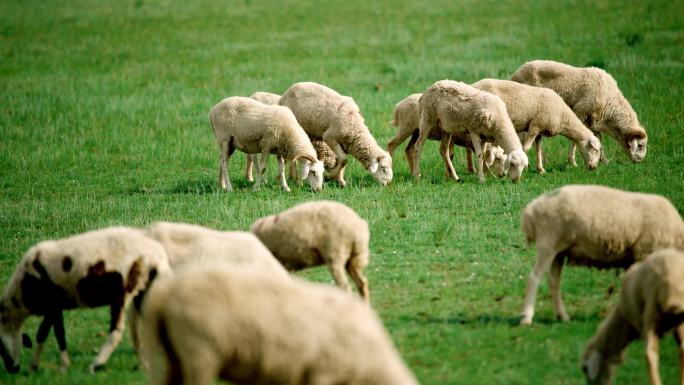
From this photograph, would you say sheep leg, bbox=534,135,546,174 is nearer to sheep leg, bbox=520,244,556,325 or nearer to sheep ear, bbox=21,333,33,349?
sheep leg, bbox=520,244,556,325

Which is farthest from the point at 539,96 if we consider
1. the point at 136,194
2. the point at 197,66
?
the point at 197,66

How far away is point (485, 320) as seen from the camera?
9.63 meters

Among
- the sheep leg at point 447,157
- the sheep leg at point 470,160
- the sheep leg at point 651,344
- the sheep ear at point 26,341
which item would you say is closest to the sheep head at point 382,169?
the sheep leg at point 447,157

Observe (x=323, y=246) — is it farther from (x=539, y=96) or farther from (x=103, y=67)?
(x=103, y=67)

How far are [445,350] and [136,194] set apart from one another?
352 inches

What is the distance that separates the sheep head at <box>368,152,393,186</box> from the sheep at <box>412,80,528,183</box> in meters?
1.03

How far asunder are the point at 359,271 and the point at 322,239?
58cm

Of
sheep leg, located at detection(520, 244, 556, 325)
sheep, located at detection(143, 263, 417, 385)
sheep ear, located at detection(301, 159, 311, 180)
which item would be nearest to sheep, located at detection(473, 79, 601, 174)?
sheep ear, located at detection(301, 159, 311, 180)

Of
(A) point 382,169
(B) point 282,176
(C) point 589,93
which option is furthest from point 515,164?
(B) point 282,176

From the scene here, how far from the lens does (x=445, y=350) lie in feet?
29.0

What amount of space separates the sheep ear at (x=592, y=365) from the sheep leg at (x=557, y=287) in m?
1.72

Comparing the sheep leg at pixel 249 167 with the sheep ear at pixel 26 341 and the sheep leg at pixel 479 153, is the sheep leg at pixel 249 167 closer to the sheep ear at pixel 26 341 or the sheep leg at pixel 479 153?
the sheep leg at pixel 479 153

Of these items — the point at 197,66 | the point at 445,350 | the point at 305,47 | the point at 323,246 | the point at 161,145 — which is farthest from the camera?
the point at 305,47

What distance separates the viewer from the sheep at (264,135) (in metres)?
16.3
